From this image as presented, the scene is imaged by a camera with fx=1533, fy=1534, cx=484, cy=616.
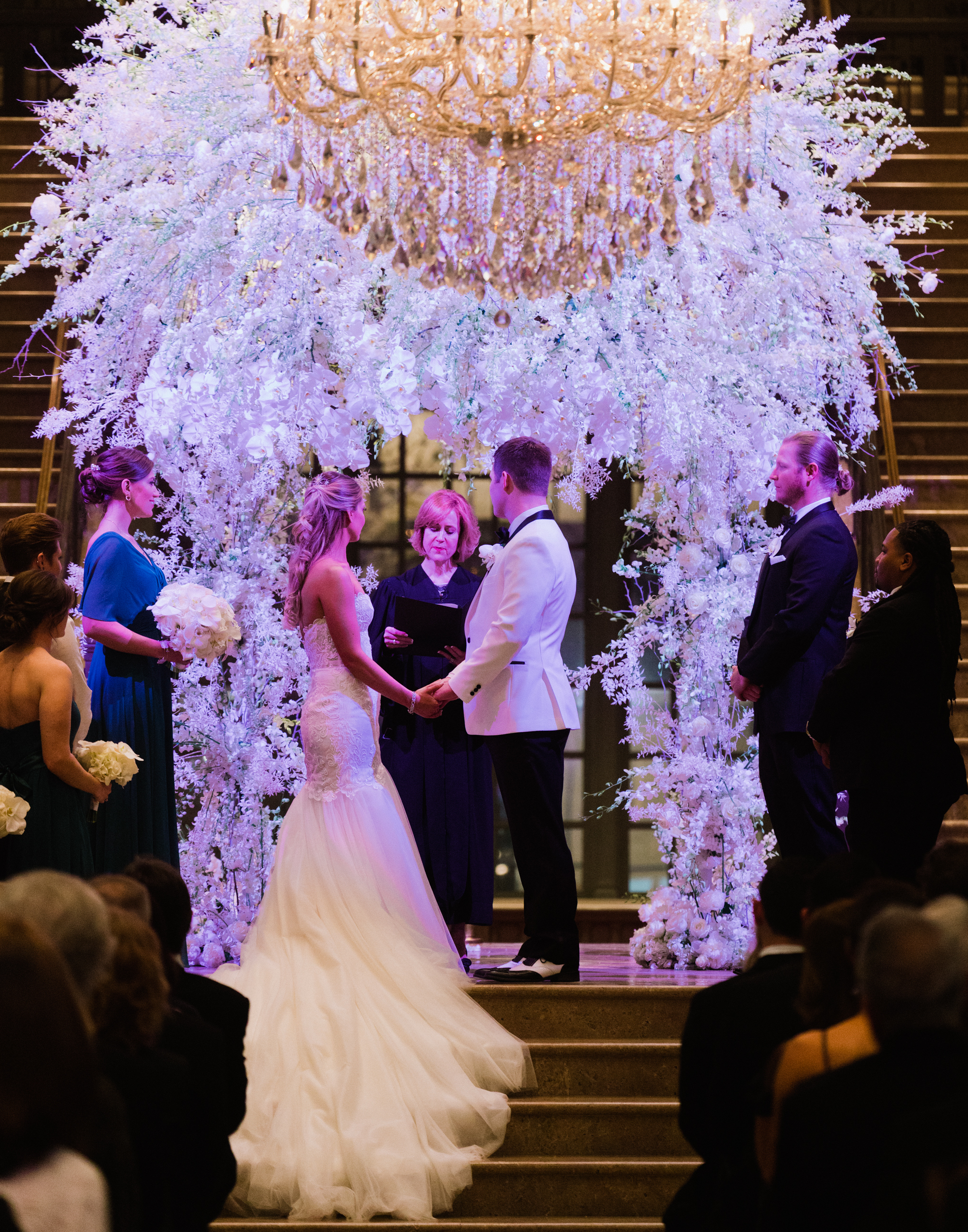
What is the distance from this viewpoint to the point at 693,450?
553cm

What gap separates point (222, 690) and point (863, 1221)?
408cm

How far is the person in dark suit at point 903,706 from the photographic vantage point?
453cm

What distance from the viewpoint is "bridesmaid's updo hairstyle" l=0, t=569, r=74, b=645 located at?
4.31m

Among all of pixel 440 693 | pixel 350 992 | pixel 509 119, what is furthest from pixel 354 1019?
pixel 509 119

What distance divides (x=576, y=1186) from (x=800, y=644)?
181 centimetres

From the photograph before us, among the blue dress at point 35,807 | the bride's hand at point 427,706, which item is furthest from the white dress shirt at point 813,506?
the blue dress at point 35,807

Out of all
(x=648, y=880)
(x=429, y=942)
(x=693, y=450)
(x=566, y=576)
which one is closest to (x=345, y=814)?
(x=429, y=942)

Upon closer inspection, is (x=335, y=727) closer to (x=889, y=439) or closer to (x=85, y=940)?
(x=85, y=940)

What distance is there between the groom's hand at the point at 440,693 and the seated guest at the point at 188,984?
2.10 metres

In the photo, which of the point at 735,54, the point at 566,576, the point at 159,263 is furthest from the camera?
the point at 159,263

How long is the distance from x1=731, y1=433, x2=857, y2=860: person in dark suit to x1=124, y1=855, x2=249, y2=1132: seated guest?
2.27 m

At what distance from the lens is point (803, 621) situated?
4887 millimetres

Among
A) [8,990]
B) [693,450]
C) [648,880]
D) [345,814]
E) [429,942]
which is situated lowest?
[648,880]

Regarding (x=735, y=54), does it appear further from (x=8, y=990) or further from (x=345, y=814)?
(x=8, y=990)
